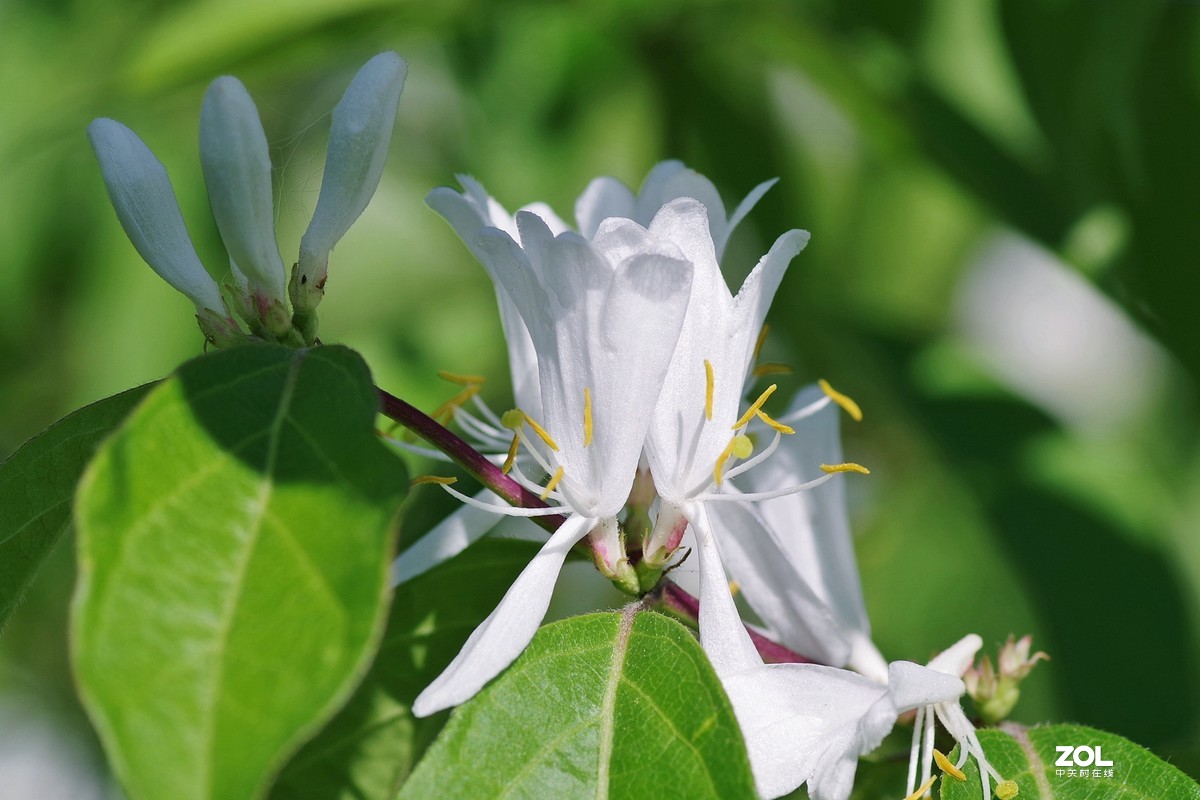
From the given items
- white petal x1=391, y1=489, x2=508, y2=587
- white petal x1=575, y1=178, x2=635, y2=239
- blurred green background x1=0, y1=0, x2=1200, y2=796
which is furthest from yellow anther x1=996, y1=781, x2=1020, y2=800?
blurred green background x1=0, y1=0, x2=1200, y2=796

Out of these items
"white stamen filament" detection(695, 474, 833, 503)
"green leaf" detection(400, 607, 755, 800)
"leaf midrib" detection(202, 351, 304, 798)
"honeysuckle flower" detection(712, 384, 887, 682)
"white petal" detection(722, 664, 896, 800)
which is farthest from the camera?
"honeysuckle flower" detection(712, 384, 887, 682)

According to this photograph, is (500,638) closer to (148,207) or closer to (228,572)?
(228,572)

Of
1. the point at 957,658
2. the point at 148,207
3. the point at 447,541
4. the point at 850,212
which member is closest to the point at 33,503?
the point at 148,207

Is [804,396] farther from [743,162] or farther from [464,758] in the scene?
[743,162]

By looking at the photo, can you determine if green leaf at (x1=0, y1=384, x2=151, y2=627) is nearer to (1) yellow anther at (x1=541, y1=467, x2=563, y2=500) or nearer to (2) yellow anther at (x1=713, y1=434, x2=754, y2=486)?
(1) yellow anther at (x1=541, y1=467, x2=563, y2=500)

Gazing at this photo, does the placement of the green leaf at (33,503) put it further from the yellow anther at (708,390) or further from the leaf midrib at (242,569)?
the yellow anther at (708,390)

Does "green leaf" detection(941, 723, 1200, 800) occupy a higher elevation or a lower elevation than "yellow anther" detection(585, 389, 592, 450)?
lower
